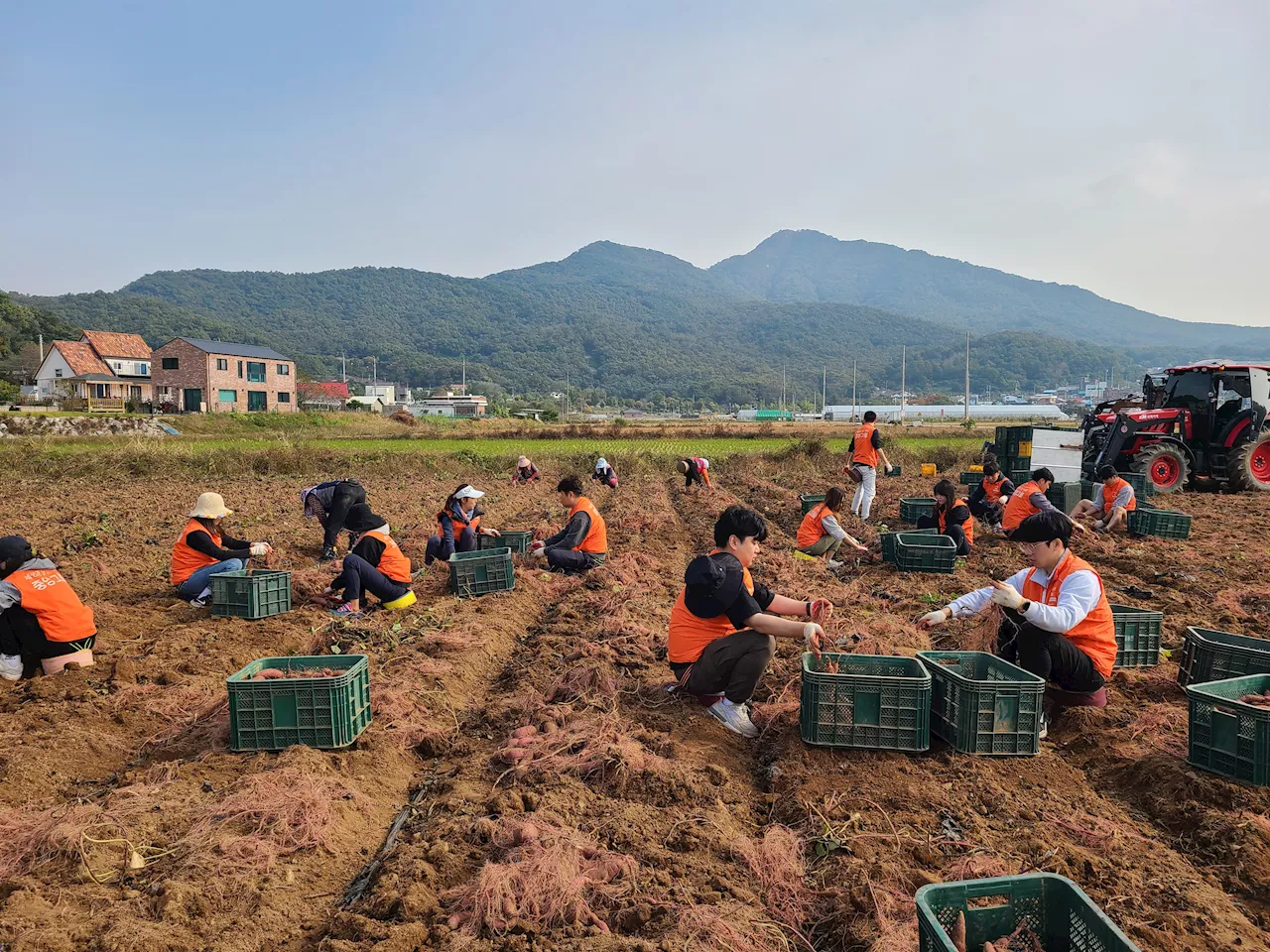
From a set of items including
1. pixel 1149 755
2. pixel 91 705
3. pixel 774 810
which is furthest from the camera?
pixel 91 705

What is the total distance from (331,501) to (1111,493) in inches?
444

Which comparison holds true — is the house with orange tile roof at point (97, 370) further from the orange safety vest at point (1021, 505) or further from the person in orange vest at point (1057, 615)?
the person in orange vest at point (1057, 615)

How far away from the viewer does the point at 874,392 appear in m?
167

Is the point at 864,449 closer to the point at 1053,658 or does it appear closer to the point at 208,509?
the point at 1053,658

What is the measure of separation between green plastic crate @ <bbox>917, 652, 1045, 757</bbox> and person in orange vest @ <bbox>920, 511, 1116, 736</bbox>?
1.51ft

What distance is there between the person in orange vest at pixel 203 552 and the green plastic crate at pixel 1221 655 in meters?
7.87

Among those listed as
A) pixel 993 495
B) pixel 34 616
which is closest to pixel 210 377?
pixel 34 616

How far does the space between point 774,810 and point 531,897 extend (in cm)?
141

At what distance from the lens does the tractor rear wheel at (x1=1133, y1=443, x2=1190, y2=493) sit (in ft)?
50.3

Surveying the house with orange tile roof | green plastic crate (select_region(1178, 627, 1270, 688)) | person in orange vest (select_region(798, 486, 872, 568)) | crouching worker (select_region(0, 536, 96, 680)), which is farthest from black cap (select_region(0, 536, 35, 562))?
the house with orange tile roof

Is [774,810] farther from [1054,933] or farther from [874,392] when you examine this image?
[874,392]

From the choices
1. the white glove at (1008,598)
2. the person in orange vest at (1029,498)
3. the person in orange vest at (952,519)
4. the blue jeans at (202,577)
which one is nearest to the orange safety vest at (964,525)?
the person in orange vest at (952,519)

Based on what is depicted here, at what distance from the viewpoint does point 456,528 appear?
367 inches

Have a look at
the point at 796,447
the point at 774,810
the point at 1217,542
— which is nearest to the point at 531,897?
the point at 774,810
